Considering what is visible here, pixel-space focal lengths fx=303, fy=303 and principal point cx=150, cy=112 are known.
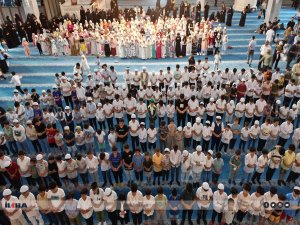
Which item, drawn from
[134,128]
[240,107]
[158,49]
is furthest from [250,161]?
[158,49]

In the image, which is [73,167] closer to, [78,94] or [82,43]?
[78,94]

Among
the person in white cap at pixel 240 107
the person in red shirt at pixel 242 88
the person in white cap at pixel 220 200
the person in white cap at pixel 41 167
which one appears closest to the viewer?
the person in white cap at pixel 220 200

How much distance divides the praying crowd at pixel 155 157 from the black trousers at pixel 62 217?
0.12 feet

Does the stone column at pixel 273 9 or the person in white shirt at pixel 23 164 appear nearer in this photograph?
the person in white shirt at pixel 23 164

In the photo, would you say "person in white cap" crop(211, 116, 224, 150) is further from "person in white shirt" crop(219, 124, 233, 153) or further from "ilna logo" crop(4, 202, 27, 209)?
Answer: "ilna logo" crop(4, 202, 27, 209)

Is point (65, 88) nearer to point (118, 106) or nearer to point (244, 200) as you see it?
point (118, 106)

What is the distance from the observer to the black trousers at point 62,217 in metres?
6.80

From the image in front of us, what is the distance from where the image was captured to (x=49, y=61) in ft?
52.2

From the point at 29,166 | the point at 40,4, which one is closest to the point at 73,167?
the point at 29,166

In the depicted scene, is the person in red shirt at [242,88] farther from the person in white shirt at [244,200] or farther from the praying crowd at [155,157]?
Result: the person in white shirt at [244,200]

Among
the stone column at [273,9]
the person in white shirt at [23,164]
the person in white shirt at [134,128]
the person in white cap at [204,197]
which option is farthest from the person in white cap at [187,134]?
the stone column at [273,9]

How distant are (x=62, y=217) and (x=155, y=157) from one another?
2.57m

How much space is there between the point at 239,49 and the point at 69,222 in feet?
43.2

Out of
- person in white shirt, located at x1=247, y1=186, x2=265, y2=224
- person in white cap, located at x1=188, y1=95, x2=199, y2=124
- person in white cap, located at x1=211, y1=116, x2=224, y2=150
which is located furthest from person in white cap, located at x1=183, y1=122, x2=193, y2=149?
person in white shirt, located at x1=247, y1=186, x2=265, y2=224
